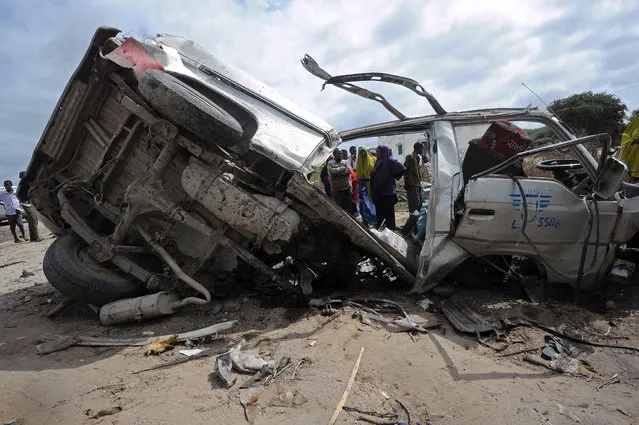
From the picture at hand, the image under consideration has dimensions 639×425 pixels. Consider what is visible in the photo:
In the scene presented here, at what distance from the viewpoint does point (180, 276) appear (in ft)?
11.3

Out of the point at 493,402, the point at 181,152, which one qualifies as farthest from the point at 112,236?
the point at 493,402

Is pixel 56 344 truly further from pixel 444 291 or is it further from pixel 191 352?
pixel 444 291

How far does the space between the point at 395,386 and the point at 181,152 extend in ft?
7.88

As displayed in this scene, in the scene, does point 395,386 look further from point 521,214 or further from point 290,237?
point 521,214

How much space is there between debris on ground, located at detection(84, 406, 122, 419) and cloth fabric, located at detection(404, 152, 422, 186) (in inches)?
252

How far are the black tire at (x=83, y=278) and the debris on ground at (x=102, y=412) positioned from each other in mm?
1431

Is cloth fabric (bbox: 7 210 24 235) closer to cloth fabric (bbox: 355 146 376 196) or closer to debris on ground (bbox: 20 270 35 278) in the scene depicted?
debris on ground (bbox: 20 270 35 278)

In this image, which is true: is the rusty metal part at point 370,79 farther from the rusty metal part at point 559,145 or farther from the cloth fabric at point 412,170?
the cloth fabric at point 412,170

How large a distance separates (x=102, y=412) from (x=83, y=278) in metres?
1.56

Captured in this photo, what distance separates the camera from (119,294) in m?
3.56

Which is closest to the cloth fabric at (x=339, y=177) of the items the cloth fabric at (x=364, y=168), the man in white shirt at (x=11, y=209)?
the cloth fabric at (x=364, y=168)

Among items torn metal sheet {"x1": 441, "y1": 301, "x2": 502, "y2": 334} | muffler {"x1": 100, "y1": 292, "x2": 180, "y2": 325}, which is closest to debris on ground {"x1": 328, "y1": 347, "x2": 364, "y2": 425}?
torn metal sheet {"x1": 441, "y1": 301, "x2": 502, "y2": 334}

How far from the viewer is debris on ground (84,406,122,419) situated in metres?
2.20

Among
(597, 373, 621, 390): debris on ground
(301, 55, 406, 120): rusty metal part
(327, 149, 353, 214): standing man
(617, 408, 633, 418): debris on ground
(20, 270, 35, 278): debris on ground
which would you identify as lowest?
(20, 270, 35, 278): debris on ground
